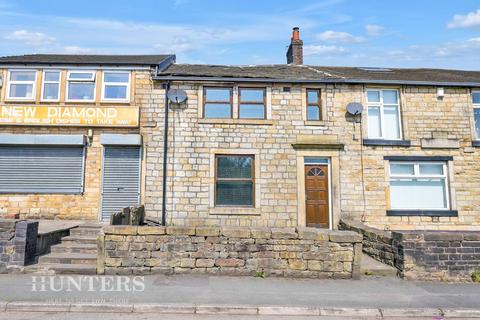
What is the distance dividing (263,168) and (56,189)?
23.6ft

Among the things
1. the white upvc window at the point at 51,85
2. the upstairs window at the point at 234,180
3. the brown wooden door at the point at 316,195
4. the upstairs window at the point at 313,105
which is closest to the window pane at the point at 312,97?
the upstairs window at the point at 313,105

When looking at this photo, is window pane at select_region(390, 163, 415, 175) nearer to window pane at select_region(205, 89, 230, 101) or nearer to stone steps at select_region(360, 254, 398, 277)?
stone steps at select_region(360, 254, 398, 277)

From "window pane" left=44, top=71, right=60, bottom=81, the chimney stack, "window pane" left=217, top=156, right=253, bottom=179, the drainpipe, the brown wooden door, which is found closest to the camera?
the drainpipe

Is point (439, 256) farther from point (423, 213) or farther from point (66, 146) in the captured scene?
point (66, 146)

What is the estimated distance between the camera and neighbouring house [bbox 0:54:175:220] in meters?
11.1

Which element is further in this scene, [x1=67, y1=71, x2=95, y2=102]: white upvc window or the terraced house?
[x1=67, y1=71, x2=95, y2=102]: white upvc window

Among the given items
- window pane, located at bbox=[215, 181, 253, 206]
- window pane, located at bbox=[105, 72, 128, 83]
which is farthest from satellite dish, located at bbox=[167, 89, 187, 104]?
window pane, located at bbox=[215, 181, 253, 206]

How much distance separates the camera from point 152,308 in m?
5.31

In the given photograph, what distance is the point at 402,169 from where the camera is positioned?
1173cm

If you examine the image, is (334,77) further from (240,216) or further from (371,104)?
(240,216)

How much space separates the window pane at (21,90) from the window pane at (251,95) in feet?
24.8

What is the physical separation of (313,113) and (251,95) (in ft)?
7.81

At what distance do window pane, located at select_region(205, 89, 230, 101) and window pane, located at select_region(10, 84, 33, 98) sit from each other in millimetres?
6273

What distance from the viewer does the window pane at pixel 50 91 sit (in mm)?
11578
